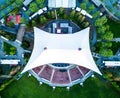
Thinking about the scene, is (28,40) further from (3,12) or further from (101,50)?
(101,50)

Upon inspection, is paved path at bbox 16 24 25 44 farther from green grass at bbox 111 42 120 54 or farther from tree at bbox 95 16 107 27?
green grass at bbox 111 42 120 54

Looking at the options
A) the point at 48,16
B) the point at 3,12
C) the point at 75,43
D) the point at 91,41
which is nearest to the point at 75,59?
the point at 75,43

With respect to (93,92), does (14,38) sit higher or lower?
higher

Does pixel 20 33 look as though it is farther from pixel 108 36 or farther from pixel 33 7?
pixel 108 36

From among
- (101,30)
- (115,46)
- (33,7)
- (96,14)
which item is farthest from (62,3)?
(115,46)

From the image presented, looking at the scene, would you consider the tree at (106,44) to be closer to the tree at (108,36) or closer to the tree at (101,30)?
the tree at (108,36)

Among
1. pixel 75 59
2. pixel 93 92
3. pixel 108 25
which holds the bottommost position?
pixel 93 92
